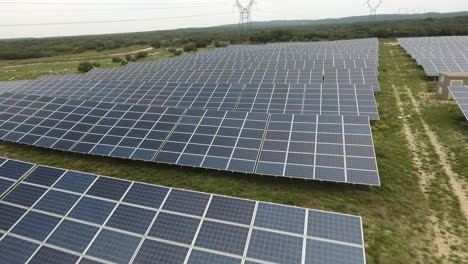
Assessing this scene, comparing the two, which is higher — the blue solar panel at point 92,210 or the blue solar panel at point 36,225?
the blue solar panel at point 92,210

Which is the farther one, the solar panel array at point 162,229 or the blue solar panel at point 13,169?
the blue solar panel at point 13,169

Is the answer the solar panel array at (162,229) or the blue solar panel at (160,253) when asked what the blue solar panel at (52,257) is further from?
the blue solar panel at (160,253)

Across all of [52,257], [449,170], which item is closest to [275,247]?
[52,257]

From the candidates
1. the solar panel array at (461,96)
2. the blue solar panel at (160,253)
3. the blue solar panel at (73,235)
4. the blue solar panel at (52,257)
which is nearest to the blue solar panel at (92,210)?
the blue solar panel at (73,235)

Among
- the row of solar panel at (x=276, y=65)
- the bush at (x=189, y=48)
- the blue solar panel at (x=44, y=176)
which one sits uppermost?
the bush at (x=189, y=48)

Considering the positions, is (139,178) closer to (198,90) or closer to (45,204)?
(45,204)

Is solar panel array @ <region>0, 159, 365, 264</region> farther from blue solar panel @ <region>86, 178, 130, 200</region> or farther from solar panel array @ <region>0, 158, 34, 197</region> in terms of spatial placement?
solar panel array @ <region>0, 158, 34, 197</region>

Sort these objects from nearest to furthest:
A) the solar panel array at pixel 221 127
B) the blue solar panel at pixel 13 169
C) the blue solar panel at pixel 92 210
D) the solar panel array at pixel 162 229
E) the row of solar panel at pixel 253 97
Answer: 1. the solar panel array at pixel 162 229
2. the blue solar panel at pixel 92 210
3. the blue solar panel at pixel 13 169
4. the solar panel array at pixel 221 127
5. the row of solar panel at pixel 253 97
